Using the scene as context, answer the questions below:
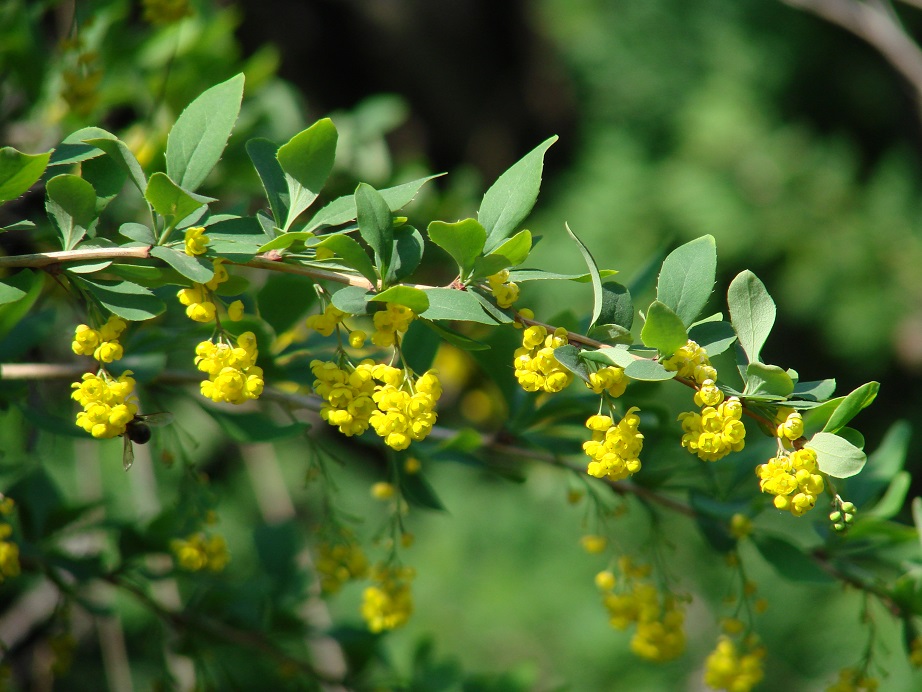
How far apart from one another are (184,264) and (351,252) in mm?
106

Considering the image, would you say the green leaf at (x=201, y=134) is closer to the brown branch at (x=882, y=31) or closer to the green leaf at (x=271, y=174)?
the green leaf at (x=271, y=174)

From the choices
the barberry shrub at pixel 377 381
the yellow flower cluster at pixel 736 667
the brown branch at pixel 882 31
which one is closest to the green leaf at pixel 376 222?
the barberry shrub at pixel 377 381

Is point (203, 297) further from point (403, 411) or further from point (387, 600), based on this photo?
Answer: point (387, 600)

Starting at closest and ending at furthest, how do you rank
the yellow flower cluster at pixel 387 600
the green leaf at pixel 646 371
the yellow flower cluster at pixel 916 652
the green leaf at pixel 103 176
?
the green leaf at pixel 646 371
the green leaf at pixel 103 176
the yellow flower cluster at pixel 916 652
the yellow flower cluster at pixel 387 600

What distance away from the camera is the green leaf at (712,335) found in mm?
575

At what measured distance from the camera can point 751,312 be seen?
0.58 meters

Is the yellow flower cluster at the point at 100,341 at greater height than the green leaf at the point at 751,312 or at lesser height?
lesser

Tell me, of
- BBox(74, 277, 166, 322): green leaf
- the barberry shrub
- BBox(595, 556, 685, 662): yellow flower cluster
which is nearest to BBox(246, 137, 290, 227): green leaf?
the barberry shrub

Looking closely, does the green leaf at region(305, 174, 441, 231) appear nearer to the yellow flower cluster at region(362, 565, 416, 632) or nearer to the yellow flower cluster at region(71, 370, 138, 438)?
the yellow flower cluster at region(71, 370, 138, 438)

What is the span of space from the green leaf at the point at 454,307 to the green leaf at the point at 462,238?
24mm

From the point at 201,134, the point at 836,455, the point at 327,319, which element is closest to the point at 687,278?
the point at 836,455

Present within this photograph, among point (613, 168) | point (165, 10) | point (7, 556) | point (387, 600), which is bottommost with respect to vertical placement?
point (613, 168)

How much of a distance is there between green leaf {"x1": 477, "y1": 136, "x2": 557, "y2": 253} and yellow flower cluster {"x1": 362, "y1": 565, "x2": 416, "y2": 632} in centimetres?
42

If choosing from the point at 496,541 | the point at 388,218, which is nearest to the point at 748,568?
the point at 496,541
